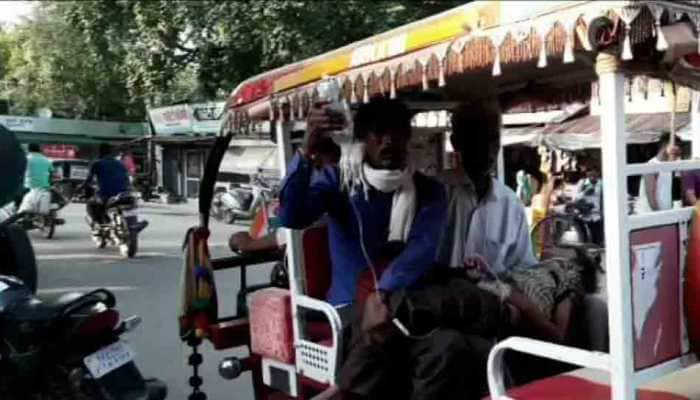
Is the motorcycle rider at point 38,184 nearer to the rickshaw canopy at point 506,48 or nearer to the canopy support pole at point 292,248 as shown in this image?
the canopy support pole at point 292,248

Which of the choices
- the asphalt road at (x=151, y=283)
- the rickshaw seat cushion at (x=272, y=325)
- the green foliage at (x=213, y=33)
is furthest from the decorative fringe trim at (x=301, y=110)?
the green foliage at (x=213, y=33)

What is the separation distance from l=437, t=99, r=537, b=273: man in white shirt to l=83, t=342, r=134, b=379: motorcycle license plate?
1.37 metres

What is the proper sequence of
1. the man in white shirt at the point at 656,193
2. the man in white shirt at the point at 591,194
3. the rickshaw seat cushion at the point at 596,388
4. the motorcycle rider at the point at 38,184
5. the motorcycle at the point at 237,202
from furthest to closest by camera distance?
the motorcycle at the point at 237,202
the motorcycle rider at the point at 38,184
the man in white shirt at the point at 591,194
the man in white shirt at the point at 656,193
the rickshaw seat cushion at the point at 596,388

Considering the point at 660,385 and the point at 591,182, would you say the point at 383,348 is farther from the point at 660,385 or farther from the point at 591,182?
the point at 591,182

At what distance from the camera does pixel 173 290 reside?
8641mm

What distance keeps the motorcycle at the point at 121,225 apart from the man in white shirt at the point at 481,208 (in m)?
8.67

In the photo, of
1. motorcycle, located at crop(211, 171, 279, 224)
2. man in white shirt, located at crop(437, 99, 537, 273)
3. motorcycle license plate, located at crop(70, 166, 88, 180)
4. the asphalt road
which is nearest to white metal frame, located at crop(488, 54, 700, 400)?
man in white shirt, located at crop(437, 99, 537, 273)

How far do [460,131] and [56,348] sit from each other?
73.1 inches

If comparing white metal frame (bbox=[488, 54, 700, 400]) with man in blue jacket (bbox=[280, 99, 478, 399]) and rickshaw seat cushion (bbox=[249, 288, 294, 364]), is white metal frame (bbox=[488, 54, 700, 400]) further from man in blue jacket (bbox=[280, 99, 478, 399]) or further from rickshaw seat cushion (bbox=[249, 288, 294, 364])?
rickshaw seat cushion (bbox=[249, 288, 294, 364])

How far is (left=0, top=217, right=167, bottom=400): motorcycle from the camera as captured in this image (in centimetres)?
334

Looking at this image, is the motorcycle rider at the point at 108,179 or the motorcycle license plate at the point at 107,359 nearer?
the motorcycle license plate at the point at 107,359

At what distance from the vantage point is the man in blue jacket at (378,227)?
276cm

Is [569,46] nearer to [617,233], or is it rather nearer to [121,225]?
[617,233]

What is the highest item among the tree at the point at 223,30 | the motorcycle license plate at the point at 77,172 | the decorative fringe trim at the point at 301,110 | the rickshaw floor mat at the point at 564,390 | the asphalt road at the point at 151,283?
the tree at the point at 223,30
